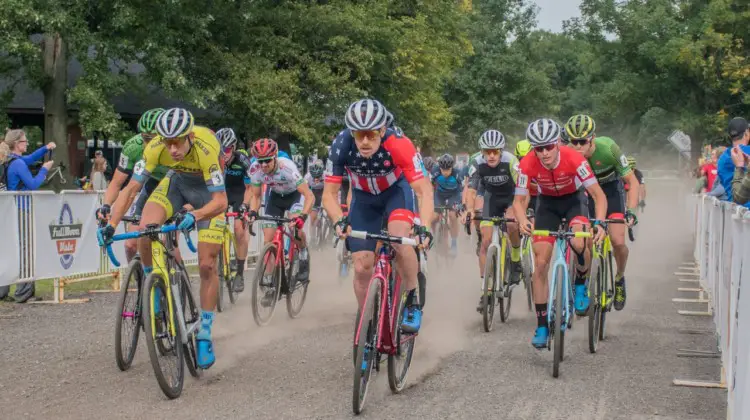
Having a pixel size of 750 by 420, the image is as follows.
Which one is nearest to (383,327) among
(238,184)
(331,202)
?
(331,202)

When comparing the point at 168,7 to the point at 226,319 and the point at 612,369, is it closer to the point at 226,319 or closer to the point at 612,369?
the point at 226,319

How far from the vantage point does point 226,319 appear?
10.8 m

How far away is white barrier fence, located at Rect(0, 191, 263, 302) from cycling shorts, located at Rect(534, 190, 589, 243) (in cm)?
619

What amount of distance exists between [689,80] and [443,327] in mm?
49303

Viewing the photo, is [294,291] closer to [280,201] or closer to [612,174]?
[280,201]

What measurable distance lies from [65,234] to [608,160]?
6.95m

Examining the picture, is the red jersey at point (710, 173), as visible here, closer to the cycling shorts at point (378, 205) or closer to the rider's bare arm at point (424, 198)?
the cycling shorts at point (378, 205)

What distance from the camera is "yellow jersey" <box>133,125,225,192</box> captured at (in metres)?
7.57

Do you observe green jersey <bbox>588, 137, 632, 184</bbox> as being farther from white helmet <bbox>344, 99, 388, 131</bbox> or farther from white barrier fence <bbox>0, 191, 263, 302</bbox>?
white barrier fence <bbox>0, 191, 263, 302</bbox>

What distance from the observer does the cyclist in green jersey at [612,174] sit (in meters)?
9.66

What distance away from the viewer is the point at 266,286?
10383 millimetres

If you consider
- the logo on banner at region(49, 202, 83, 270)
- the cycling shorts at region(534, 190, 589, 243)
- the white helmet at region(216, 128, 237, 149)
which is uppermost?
the white helmet at region(216, 128, 237, 149)

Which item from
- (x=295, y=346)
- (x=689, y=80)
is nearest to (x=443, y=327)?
(x=295, y=346)

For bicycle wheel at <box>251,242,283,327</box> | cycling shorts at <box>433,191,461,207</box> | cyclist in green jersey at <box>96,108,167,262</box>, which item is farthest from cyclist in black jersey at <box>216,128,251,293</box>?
cycling shorts at <box>433,191,461,207</box>
